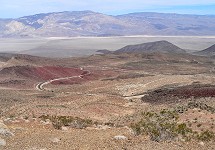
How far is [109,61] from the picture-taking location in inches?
5581

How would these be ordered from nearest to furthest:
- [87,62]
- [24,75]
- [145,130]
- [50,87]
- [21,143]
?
[21,143]
[145,130]
[50,87]
[24,75]
[87,62]

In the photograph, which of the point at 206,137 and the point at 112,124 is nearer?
the point at 206,137

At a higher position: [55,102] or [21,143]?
[21,143]

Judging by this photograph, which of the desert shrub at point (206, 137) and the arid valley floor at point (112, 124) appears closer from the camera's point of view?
the arid valley floor at point (112, 124)

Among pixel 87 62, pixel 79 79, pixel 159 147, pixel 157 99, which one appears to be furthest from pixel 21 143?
pixel 87 62

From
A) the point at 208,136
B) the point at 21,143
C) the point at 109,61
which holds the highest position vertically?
the point at 21,143

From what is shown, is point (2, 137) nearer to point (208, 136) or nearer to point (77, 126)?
point (77, 126)

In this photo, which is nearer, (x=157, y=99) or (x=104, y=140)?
(x=104, y=140)

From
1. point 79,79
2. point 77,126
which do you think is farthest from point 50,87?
point 77,126

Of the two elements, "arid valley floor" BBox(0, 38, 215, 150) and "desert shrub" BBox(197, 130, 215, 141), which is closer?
"arid valley floor" BBox(0, 38, 215, 150)

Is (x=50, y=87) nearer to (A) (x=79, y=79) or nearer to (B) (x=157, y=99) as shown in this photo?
(A) (x=79, y=79)

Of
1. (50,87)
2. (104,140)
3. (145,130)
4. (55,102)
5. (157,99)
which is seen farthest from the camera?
(50,87)

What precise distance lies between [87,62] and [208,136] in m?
114

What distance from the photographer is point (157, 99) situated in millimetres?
46812
